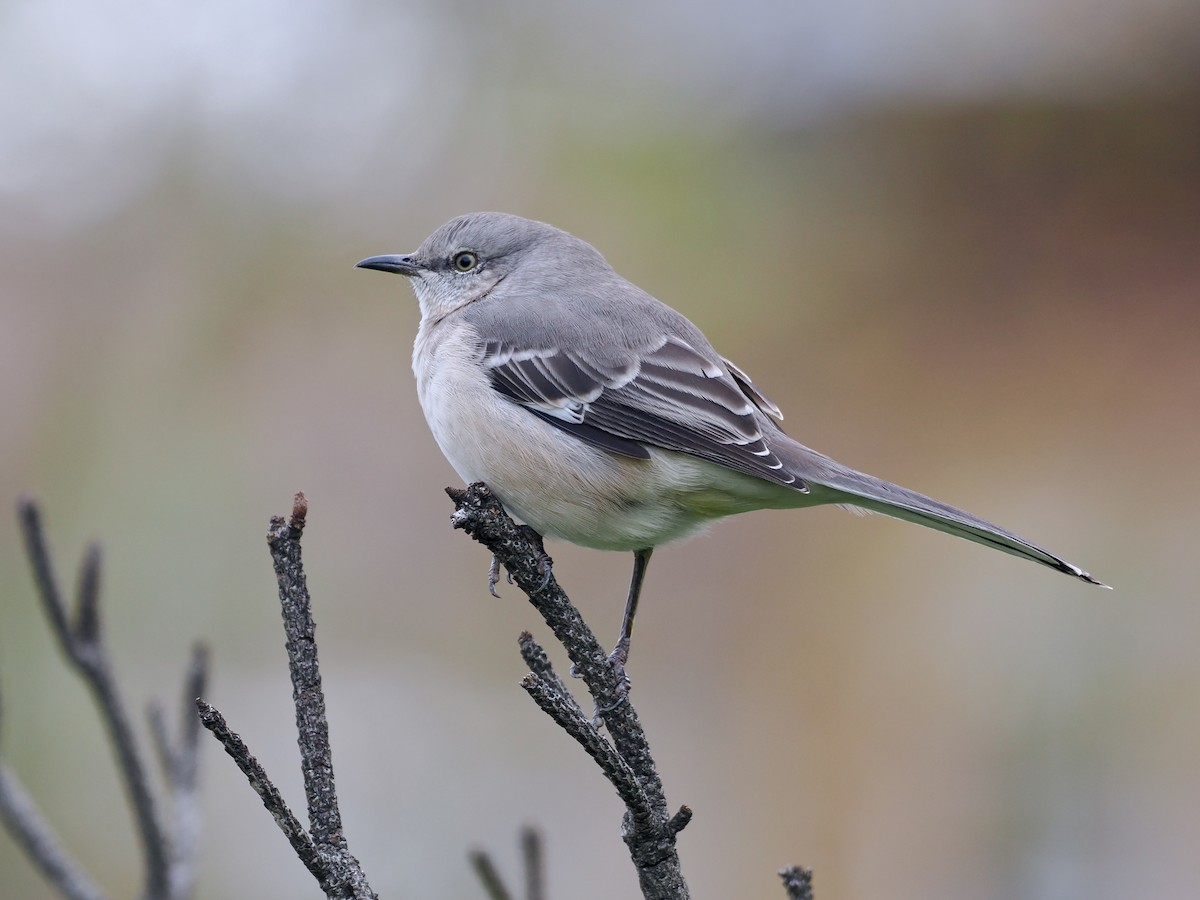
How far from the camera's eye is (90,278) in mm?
8031

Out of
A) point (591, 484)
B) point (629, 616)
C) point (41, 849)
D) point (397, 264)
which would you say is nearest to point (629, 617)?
point (629, 616)

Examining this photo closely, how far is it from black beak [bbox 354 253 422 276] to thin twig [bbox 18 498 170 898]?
2585 mm

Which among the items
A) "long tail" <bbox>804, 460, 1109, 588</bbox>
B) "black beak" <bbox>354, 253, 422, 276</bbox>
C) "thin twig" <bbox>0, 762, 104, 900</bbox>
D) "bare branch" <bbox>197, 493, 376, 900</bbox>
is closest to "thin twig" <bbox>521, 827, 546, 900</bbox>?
"bare branch" <bbox>197, 493, 376, 900</bbox>

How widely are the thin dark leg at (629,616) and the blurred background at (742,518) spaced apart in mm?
3004

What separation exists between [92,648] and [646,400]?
1948mm

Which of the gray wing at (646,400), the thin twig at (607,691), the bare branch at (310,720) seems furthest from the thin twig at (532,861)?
the gray wing at (646,400)

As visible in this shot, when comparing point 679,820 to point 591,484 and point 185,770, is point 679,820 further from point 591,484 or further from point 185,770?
point 591,484

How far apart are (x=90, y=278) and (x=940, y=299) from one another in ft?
20.5

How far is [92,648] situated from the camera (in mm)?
2479

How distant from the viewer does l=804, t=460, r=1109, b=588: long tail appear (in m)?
3.17

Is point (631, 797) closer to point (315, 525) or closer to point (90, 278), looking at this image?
point (315, 525)

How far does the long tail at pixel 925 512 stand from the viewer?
10.4 ft

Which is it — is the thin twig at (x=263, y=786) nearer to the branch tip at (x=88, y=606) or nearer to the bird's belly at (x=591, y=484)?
the branch tip at (x=88, y=606)

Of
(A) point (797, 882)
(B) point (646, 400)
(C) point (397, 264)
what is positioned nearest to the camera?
(A) point (797, 882)
